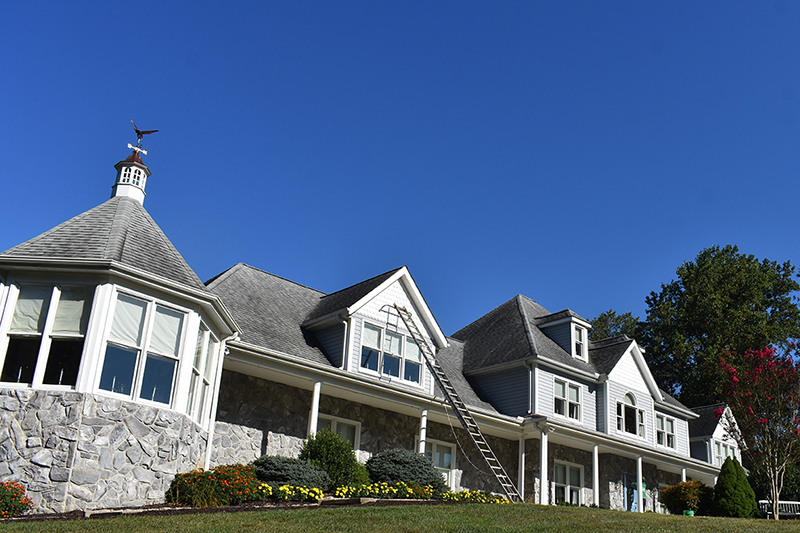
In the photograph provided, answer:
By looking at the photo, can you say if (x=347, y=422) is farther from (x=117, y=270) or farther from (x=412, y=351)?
(x=117, y=270)

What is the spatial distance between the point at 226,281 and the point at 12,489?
10.0m

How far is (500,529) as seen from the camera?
408 inches

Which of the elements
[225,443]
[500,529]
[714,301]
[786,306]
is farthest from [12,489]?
[786,306]

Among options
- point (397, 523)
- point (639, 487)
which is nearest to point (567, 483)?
point (639, 487)

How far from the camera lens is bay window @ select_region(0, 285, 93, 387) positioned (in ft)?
38.4

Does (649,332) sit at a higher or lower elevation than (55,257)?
higher

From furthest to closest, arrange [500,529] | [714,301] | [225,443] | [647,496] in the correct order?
[714,301]
[647,496]
[225,443]
[500,529]

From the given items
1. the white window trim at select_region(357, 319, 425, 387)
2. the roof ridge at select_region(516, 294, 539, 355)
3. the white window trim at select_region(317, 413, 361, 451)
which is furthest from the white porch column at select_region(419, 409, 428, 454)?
the roof ridge at select_region(516, 294, 539, 355)

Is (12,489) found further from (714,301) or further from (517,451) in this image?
(714,301)

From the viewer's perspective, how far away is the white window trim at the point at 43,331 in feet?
38.0

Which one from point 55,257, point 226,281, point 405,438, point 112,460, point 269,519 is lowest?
point 269,519

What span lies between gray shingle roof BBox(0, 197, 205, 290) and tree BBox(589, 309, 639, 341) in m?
42.0

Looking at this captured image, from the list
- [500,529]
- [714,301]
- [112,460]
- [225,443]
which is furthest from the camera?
[714,301]

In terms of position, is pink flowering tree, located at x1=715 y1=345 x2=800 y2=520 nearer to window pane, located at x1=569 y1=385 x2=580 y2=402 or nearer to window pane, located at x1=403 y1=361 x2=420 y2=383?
window pane, located at x1=569 y1=385 x2=580 y2=402
